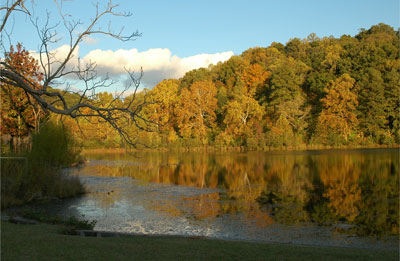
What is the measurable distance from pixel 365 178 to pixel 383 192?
13.5 feet

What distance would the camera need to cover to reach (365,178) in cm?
1838

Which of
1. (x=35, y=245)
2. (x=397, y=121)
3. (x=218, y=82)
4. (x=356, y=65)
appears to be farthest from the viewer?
(x=218, y=82)

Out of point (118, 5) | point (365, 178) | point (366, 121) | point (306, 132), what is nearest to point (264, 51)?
point (306, 132)

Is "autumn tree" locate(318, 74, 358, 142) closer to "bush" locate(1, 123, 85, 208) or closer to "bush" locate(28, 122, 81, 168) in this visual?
"bush" locate(1, 123, 85, 208)

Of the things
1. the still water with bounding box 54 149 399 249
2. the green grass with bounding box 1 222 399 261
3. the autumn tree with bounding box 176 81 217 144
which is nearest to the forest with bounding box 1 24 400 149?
the autumn tree with bounding box 176 81 217 144

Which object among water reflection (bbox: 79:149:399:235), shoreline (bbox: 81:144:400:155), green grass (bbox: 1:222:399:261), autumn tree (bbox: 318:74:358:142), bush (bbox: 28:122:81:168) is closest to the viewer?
green grass (bbox: 1:222:399:261)

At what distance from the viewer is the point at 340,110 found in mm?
45219

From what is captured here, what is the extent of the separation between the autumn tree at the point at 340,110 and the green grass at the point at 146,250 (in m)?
41.1

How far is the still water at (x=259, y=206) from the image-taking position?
29.3 feet

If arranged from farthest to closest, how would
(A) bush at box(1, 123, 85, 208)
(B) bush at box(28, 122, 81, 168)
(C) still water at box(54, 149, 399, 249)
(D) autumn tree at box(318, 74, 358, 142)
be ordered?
(D) autumn tree at box(318, 74, 358, 142), (B) bush at box(28, 122, 81, 168), (A) bush at box(1, 123, 85, 208), (C) still water at box(54, 149, 399, 249)

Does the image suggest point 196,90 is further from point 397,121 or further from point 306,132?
point 397,121

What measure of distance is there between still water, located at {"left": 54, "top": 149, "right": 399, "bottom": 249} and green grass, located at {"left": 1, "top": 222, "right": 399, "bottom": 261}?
60.4 inches

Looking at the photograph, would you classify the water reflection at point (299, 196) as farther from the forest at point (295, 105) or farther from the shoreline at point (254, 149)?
the shoreline at point (254, 149)

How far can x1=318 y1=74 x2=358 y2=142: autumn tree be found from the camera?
44812 mm
